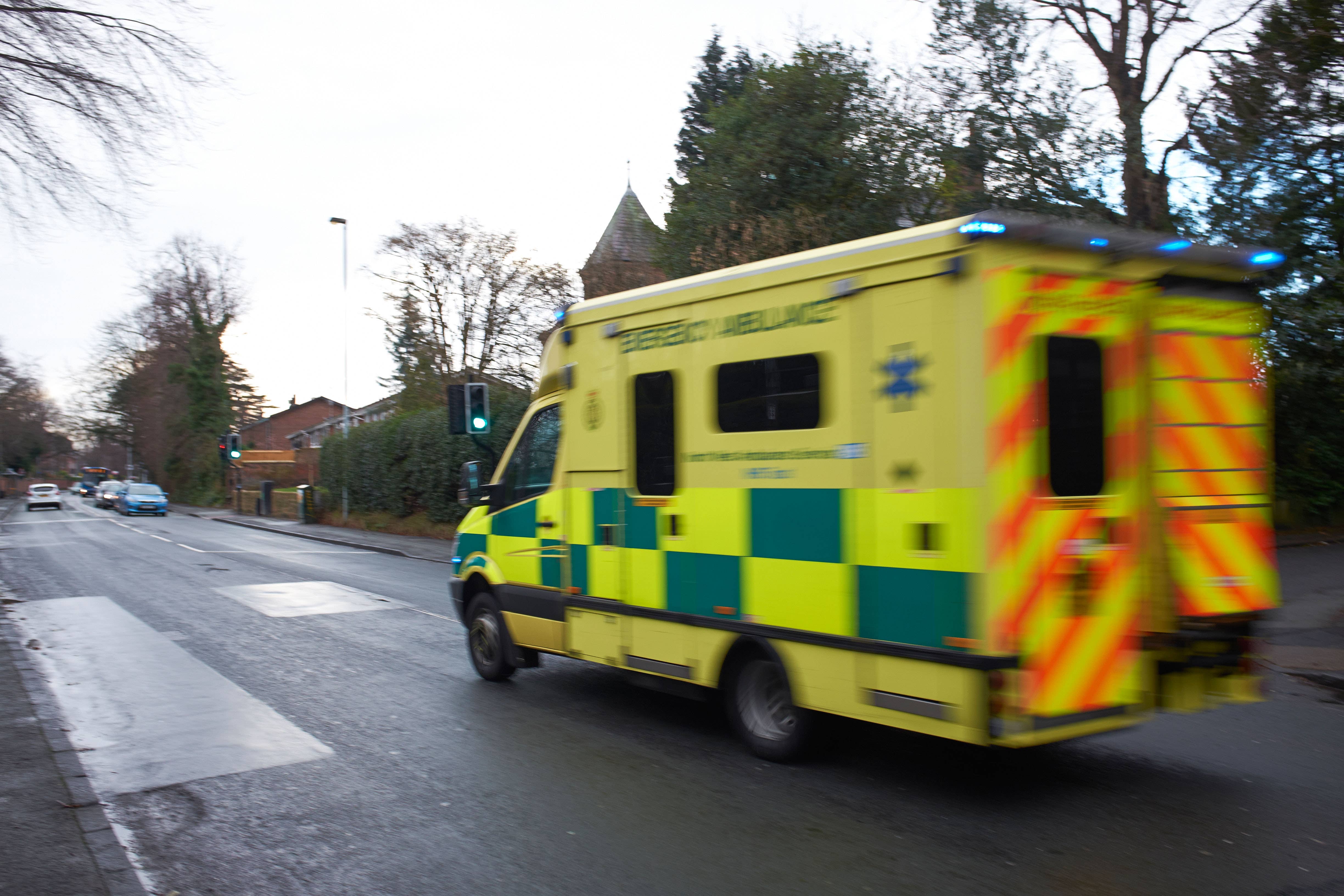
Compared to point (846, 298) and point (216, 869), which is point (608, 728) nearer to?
point (216, 869)

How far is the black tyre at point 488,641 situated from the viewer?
7.91 m

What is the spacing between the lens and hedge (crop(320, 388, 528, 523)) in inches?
917

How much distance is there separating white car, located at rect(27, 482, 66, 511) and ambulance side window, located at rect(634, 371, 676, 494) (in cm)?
6166

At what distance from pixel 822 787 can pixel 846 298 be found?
2610 millimetres

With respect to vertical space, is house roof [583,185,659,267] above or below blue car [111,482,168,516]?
above

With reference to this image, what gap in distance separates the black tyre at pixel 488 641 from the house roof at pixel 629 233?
98.8 ft

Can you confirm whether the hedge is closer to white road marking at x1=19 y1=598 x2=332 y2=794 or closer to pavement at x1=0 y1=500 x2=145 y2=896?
white road marking at x1=19 y1=598 x2=332 y2=794

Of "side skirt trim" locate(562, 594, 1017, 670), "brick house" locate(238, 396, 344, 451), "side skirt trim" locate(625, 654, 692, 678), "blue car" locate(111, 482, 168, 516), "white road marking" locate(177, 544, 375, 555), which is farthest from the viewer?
"brick house" locate(238, 396, 344, 451)

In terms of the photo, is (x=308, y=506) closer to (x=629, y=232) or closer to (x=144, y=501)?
(x=144, y=501)

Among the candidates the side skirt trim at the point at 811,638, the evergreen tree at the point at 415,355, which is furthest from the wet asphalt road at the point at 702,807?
the evergreen tree at the point at 415,355

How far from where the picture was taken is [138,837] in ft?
15.4

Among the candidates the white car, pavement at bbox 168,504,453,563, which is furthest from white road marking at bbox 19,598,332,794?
the white car

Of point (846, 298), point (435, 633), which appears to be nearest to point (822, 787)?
point (846, 298)

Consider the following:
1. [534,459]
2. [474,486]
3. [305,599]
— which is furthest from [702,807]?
[305,599]
